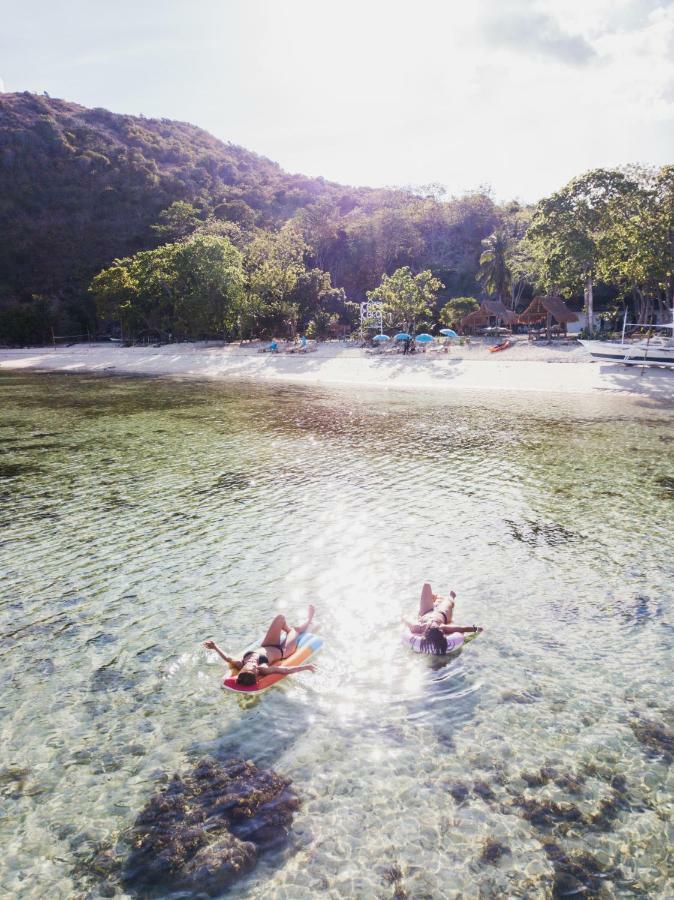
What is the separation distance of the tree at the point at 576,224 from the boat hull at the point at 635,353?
996 centimetres

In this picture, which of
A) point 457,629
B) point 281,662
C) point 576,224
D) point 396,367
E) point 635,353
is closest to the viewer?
point 281,662

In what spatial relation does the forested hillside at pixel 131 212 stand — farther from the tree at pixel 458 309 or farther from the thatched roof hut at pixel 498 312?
the thatched roof hut at pixel 498 312

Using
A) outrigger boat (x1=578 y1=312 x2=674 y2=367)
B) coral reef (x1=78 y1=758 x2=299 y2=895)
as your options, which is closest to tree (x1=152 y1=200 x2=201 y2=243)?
outrigger boat (x1=578 y1=312 x2=674 y2=367)

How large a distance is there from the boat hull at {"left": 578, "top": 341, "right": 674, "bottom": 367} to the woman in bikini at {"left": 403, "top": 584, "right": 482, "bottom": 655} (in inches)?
1426

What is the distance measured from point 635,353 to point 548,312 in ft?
71.7

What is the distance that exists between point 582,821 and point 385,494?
36.4 ft

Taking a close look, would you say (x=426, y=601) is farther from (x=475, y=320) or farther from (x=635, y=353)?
(x=475, y=320)

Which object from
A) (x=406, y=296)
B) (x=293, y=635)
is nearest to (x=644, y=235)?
(x=406, y=296)

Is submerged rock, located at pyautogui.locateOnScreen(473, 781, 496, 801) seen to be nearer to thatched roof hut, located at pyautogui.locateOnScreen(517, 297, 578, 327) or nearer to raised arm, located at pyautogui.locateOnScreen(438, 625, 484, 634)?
raised arm, located at pyautogui.locateOnScreen(438, 625, 484, 634)

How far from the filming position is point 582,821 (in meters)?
5.79

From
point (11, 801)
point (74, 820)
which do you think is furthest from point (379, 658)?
point (11, 801)

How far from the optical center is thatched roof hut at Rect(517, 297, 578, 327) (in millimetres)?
60000

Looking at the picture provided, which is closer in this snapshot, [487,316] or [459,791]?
[459,791]

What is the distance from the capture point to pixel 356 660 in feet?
28.1
